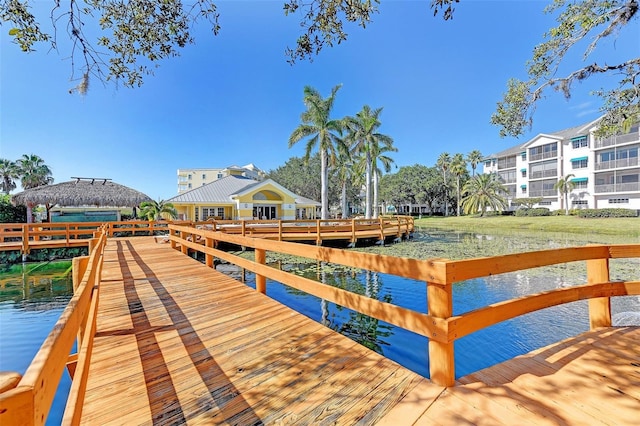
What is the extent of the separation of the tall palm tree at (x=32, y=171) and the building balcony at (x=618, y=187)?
63.8 m

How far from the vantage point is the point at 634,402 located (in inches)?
70.1

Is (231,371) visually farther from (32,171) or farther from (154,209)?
(32,171)

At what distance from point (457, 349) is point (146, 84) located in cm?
670

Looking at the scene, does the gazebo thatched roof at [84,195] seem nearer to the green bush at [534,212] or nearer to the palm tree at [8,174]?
the palm tree at [8,174]

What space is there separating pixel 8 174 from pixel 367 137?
40498 millimetres

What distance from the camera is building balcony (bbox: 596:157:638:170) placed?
30248 millimetres

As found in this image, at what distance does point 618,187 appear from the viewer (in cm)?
3120

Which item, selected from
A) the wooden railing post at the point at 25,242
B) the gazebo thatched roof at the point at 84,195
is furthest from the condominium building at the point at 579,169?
the wooden railing post at the point at 25,242

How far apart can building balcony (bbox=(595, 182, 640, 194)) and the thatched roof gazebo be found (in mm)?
47291

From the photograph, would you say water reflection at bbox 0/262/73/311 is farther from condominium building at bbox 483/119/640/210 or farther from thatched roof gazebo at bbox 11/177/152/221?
condominium building at bbox 483/119/640/210

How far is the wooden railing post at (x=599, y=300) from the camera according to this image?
2867mm

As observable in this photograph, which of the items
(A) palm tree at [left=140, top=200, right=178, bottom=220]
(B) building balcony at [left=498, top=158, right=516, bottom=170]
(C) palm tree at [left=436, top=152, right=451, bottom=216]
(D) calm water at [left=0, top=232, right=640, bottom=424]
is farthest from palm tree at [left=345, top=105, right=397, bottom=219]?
(B) building balcony at [left=498, top=158, right=516, bottom=170]

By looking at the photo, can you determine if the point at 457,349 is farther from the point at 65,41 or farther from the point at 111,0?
the point at 111,0

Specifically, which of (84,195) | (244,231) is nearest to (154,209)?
(84,195)
